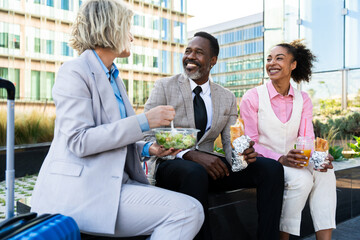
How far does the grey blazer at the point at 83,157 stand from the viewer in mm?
1412

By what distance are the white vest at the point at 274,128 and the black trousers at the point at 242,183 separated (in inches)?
19.4

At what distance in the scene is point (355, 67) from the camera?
10.4m

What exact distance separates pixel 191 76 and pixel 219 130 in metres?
0.46

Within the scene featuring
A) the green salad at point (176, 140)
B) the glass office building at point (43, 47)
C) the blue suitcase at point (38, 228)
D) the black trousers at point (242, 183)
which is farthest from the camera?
the glass office building at point (43, 47)

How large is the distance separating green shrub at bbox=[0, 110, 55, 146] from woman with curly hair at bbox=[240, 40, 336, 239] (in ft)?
15.8

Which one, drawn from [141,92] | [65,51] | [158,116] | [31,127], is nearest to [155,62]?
[141,92]

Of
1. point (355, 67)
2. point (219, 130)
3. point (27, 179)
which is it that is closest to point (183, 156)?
point (219, 130)

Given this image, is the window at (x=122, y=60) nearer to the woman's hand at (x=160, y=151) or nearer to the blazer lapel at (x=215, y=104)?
the blazer lapel at (x=215, y=104)

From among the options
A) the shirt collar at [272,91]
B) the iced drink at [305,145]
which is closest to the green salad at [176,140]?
the iced drink at [305,145]

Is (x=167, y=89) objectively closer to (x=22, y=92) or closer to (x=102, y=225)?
(x=102, y=225)

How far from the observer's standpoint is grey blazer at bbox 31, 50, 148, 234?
4.63 ft

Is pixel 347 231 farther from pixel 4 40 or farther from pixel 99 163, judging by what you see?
pixel 4 40

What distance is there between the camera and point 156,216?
1.46 m

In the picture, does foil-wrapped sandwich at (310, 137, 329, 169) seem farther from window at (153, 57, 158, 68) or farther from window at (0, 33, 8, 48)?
window at (153, 57, 158, 68)
